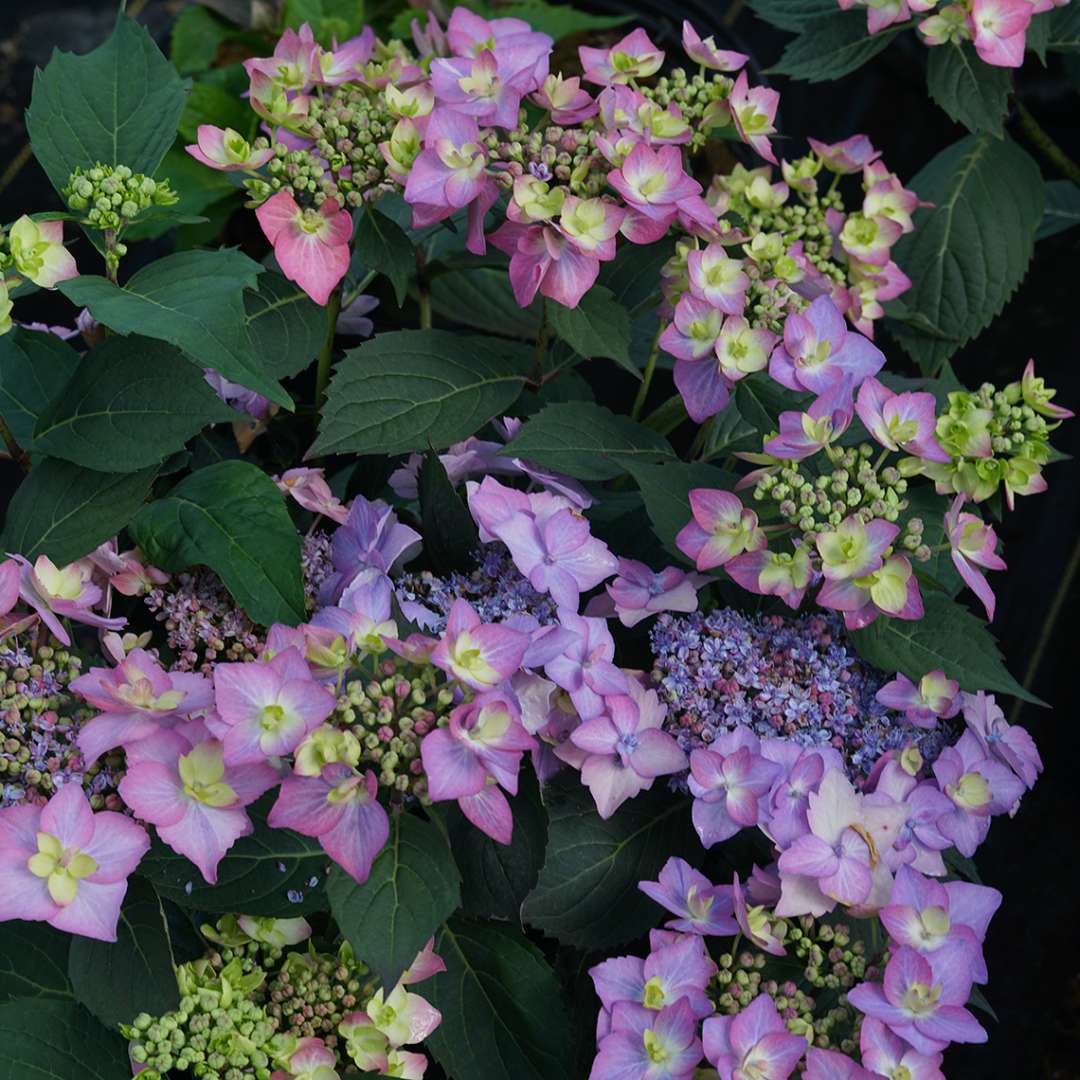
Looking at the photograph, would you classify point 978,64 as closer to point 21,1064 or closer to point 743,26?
point 743,26

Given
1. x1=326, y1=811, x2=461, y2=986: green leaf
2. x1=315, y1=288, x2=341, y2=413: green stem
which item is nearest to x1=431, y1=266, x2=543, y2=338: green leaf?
x1=315, y1=288, x2=341, y2=413: green stem

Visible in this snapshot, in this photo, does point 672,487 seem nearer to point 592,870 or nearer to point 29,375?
point 592,870

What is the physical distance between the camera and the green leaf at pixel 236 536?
683 mm

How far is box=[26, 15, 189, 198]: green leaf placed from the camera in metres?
0.75

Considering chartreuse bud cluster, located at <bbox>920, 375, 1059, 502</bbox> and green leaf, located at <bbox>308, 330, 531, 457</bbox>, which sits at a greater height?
chartreuse bud cluster, located at <bbox>920, 375, 1059, 502</bbox>

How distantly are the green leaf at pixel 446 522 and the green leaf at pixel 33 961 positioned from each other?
28cm

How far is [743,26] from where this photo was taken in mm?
1642

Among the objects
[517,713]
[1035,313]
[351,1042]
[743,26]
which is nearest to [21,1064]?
[351,1042]

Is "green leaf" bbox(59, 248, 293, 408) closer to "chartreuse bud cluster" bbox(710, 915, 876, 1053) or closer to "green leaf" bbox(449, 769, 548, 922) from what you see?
"green leaf" bbox(449, 769, 548, 922)

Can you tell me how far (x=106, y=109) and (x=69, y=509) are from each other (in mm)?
224

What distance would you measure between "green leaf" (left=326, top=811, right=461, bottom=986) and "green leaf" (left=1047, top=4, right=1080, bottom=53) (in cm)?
81

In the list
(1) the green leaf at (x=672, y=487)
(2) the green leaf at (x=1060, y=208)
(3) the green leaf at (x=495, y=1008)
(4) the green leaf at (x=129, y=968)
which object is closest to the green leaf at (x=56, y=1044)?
(4) the green leaf at (x=129, y=968)

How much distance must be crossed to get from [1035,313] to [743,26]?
49cm

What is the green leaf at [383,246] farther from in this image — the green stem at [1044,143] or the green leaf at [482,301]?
the green stem at [1044,143]
